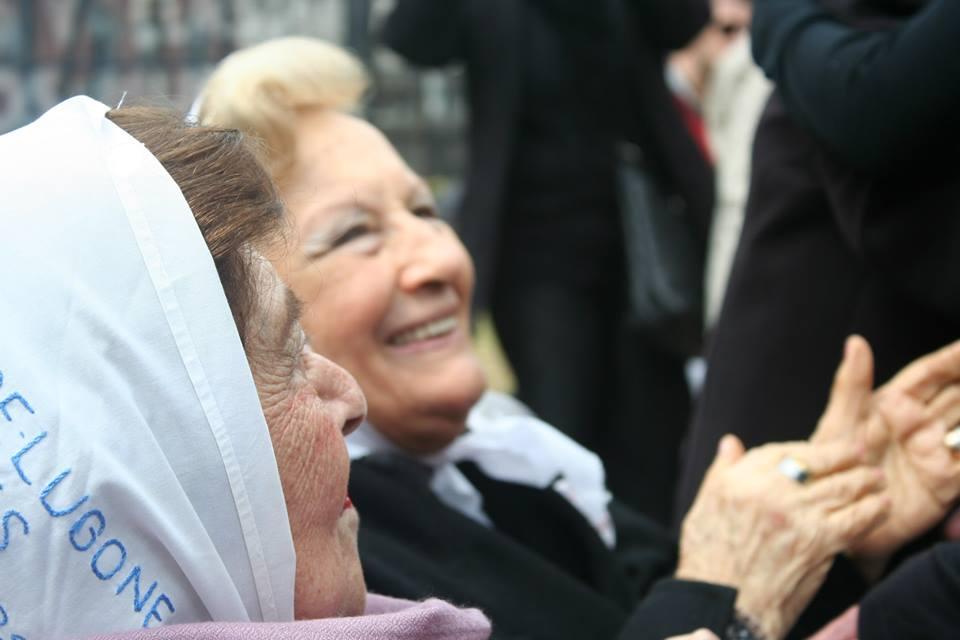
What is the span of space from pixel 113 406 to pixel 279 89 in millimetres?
1281

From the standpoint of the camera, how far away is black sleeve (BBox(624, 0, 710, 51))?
14.5 feet

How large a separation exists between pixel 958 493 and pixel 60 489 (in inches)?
56.8

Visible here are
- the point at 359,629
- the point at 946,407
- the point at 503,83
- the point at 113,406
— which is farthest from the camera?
the point at 503,83

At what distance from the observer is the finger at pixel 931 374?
2045 millimetres

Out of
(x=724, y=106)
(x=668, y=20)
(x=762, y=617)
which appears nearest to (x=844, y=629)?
(x=762, y=617)

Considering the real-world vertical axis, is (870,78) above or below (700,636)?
above

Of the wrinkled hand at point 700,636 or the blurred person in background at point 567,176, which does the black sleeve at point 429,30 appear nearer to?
the blurred person in background at point 567,176

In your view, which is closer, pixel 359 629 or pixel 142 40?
pixel 359 629

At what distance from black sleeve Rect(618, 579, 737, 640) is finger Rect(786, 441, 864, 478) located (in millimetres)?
244

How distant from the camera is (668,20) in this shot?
4426mm

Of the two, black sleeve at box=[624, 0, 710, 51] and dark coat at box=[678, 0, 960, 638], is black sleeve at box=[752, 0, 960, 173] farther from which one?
black sleeve at box=[624, 0, 710, 51]

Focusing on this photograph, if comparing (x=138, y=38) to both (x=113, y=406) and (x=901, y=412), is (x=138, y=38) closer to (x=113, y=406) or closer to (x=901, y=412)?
(x=901, y=412)

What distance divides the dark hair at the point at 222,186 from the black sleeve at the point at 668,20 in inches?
122

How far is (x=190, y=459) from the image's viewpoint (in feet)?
4.44
